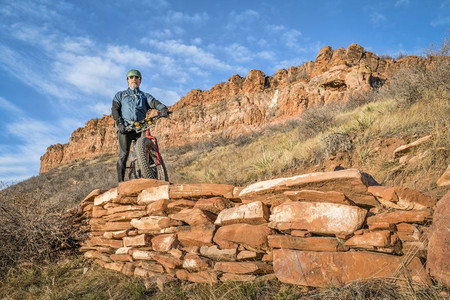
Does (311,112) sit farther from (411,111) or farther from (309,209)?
(309,209)

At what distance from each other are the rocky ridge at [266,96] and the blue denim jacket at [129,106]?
17307 mm

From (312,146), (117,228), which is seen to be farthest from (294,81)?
(117,228)

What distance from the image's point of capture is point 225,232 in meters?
2.81

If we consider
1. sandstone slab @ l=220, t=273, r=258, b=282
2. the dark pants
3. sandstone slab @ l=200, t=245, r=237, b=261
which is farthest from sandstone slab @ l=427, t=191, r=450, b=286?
the dark pants

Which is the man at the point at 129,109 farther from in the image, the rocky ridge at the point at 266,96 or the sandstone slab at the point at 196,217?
the rocky ridge at the point at 266,96

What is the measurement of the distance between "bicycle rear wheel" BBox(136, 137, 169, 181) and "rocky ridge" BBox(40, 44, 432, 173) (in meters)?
17.6

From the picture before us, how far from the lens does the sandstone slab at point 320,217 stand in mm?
2307

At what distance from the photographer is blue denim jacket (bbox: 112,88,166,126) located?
469cm

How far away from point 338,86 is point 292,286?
24049mm

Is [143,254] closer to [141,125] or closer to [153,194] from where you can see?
[153,194]

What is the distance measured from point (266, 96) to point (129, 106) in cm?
2649

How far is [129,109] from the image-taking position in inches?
185

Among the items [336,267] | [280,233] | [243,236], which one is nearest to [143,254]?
[243,236]

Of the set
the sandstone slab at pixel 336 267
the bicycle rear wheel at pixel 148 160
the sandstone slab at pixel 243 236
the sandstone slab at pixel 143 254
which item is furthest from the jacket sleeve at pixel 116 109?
the sandstone slab at pixel 336 267
